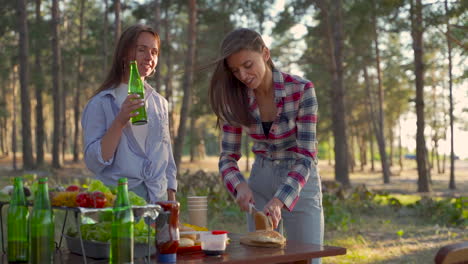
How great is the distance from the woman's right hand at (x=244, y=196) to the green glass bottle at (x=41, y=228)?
38.3 inches

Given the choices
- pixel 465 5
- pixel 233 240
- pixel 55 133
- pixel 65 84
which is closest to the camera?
pixel 233 240

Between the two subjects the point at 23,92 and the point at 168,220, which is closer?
the point at 168,220

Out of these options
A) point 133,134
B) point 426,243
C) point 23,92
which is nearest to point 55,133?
point 23,92

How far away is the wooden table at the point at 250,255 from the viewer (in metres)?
2.10

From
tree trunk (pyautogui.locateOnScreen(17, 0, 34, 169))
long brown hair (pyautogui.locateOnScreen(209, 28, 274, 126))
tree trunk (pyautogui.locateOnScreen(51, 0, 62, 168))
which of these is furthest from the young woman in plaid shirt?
tree trunk (pyautogui.locateOnScreen(51, 0, 62, 168))

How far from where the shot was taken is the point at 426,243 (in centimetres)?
776

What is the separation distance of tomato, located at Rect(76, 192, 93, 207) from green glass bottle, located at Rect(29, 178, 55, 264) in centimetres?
15

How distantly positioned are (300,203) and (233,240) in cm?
39

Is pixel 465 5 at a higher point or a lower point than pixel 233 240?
higher

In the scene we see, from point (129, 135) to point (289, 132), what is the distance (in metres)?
0.82

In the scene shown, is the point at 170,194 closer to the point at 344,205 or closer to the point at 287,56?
the point at 344,205

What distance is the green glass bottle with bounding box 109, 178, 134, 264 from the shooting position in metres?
1.84

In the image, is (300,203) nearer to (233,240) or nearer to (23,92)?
(233,240)

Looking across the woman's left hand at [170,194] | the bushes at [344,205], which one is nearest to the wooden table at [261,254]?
the woman's left hand at [170,194]
